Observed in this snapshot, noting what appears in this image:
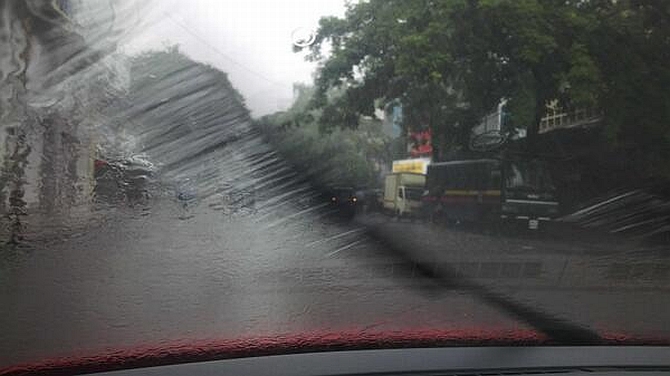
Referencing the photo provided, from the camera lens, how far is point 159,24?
3689 millimetres

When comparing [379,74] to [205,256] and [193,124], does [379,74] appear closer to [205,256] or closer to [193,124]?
[193,124]

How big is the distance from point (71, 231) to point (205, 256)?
2.42 feet

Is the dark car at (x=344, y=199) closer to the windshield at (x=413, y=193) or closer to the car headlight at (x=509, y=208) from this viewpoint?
the windshield at (x=413, y=193)

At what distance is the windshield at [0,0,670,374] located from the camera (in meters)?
3.64

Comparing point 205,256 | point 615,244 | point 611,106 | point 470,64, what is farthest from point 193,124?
point 615,244

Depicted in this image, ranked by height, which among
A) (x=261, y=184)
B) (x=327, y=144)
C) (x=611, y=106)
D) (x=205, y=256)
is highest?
(x=611, y=106)

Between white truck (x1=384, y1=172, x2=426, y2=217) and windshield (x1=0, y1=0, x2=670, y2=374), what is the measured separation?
0.02m

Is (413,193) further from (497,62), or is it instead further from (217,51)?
(217,51)

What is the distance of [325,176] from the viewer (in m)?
4.06

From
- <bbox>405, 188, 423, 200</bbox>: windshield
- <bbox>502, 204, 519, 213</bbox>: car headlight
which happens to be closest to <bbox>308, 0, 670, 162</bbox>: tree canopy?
<bbox>405, 188, 423, 200</bbox>: windshield

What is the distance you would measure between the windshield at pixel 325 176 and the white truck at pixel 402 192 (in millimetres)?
19

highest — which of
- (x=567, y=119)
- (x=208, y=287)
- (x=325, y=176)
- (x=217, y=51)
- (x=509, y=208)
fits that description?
(x=217, y=51)

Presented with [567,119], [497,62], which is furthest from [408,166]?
[567,119]

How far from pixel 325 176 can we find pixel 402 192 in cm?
47
